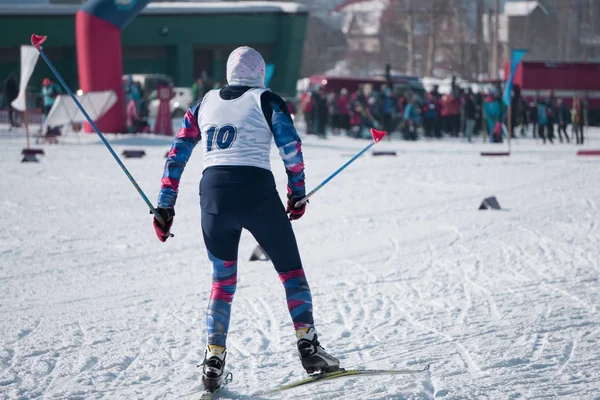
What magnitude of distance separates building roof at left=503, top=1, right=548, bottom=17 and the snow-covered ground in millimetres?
39073

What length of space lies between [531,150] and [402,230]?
38.0 feet

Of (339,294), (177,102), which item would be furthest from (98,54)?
(339,294)

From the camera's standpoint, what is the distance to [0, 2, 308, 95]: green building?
3603 cm

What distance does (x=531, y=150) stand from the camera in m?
19.9

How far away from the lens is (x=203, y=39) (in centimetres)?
3700

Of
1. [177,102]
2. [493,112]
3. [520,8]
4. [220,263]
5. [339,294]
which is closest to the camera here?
[220,263]

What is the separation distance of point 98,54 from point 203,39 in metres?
17.3

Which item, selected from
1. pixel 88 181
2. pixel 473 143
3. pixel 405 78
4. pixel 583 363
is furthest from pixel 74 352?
pixel 405 78

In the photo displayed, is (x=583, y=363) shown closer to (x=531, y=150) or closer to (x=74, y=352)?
(x=74, y=352)

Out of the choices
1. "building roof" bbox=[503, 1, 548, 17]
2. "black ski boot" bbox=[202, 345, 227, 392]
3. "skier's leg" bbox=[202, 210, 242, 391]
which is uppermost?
"building roof" bbox=[503, 1, 548, 17]

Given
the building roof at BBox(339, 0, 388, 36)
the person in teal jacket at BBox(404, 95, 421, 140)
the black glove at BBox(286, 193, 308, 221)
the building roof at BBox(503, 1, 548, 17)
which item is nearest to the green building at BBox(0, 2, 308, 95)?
the person in teal jacket at BBox(404, 95, 421, 140)

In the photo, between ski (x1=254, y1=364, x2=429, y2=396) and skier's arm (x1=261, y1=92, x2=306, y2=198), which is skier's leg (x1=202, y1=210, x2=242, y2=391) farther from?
skier's arm (x1=261, y1=92, x2=306, y2=198)

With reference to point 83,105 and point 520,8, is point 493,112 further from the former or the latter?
point 520,8

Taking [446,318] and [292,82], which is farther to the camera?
[292,82]
